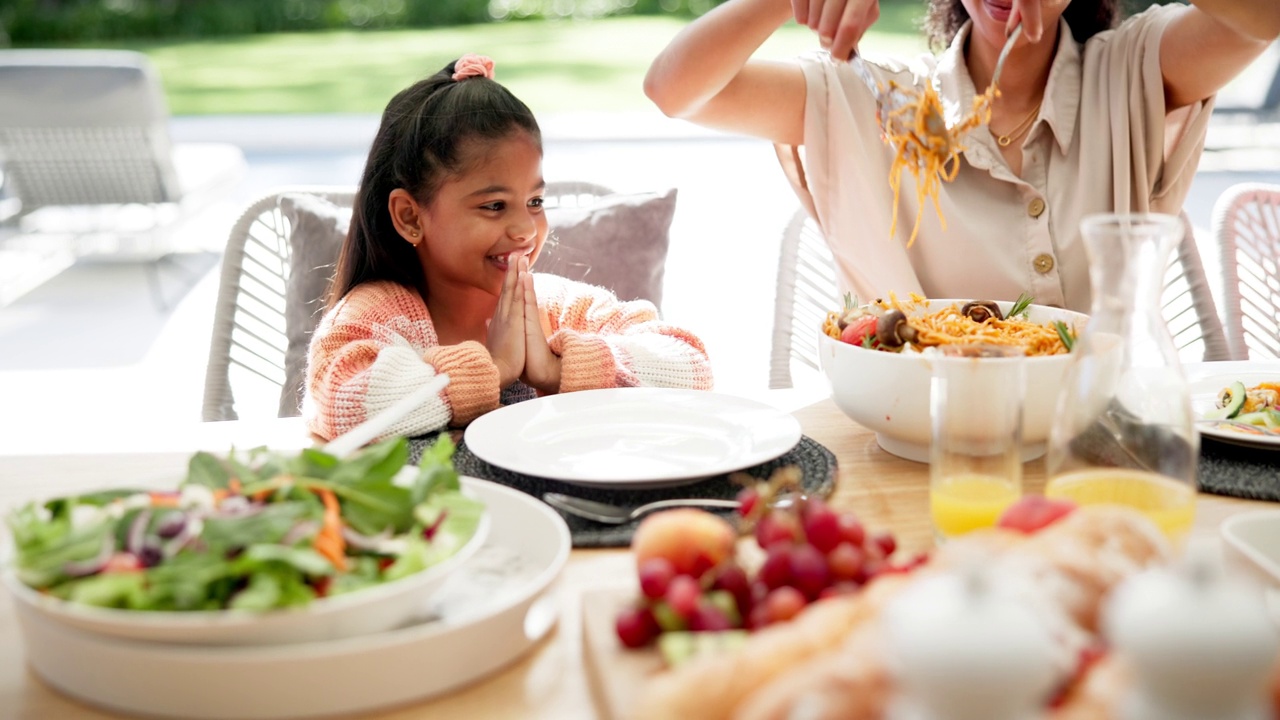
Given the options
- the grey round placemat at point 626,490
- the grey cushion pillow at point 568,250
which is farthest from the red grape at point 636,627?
the grey cushion pillow at point 568,250

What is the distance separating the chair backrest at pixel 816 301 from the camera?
1.93m

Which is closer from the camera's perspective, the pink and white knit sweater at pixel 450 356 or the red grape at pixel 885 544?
the red grape at pixel 885 544

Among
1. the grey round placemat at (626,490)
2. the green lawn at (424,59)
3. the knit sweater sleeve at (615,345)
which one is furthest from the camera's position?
the green lawn at (424,59)

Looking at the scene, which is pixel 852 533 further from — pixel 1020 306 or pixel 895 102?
pixel 895 102

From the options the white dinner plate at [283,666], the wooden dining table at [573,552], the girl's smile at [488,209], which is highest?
the girl's smile at [488,209]

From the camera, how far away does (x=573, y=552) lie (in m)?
0.95

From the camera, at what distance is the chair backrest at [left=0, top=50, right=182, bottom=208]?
4.57m

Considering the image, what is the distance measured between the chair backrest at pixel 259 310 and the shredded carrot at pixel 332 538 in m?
1.17

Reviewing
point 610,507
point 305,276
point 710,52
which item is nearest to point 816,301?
point 710,52

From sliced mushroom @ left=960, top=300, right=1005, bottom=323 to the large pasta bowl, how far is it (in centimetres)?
20

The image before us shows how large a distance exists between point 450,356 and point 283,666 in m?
0.71

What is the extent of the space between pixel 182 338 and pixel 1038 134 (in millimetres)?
3660

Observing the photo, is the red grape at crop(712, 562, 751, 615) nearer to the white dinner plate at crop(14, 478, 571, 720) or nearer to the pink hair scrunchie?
the white dinner plate at crop(14, 478, 571, 720)

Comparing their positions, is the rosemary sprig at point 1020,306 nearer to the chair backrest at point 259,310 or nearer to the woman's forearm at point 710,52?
the woman's forearm at point 710,52
